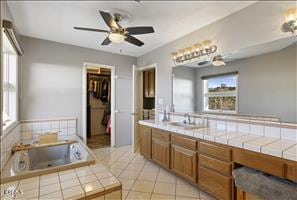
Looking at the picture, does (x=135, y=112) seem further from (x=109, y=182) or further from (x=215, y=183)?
(x=109, y=182)

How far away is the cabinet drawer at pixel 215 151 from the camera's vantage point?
182 cm

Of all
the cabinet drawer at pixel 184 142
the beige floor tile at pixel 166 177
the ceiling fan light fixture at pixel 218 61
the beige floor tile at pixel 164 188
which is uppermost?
the ceiling fan light fixture at pixel 218 61

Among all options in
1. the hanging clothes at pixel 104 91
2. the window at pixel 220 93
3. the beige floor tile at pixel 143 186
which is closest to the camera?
the beige floor tile at pixel 143 186

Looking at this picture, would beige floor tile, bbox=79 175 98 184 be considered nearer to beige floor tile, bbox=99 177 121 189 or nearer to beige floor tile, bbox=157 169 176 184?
beige floor tile, bbox=99 177 121 189

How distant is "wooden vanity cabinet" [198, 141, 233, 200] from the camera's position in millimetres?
1812

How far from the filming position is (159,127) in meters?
2.89

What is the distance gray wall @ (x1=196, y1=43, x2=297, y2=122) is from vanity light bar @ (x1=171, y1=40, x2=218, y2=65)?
1.34 ft

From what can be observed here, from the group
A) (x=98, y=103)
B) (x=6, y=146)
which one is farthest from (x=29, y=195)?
(x=98, y=103)

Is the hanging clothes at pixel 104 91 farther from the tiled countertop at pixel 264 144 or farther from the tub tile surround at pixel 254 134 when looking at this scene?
the tiled countertop at pixel 264 144

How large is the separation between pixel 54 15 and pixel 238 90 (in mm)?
2835

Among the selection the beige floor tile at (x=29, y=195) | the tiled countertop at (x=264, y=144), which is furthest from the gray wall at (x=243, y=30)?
the beige floor tile at (x=29, y=195)

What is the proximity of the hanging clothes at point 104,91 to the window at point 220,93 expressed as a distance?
383 cm

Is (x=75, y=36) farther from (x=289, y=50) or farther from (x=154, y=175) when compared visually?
(x=289, y=50)

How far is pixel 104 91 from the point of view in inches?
229
